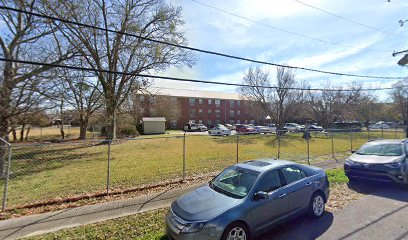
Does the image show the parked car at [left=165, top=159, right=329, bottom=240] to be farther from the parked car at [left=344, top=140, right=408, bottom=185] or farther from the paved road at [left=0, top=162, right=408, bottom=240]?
the parked car at [left=344, top=140, right=408, bottom=185]

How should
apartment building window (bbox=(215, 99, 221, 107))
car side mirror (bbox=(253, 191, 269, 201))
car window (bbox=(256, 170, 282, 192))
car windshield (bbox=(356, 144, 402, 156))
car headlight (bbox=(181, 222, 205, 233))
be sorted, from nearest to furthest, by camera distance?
1. car headlight (bbox=(181, 222, 205, 233))
2. car side mirror (bbox=(253, 191, 269, 201))
3. car window (bbox=(256, 170, 282, 192))
4. car windshield (bbox=(356, 144, 402, 156))
5. apartment building window (bbox=(215, 99, 221, 107))

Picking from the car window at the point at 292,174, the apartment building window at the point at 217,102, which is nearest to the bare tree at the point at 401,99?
the apartment building window at the point at 217,102

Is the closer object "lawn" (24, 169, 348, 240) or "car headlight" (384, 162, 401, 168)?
"lawn" (24, 169, 348, 240)

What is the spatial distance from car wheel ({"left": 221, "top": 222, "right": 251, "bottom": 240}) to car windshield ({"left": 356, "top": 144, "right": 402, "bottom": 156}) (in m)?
7.20

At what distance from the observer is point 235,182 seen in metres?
4.72

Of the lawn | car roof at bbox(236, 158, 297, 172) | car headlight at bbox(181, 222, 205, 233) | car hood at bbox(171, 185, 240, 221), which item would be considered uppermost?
car roof at bbox(236, 158, 297, 172)

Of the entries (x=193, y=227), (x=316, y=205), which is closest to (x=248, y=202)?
(x=193, y=227)

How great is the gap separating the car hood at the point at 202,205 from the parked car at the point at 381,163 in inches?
236

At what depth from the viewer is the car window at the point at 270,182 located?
14.5ft

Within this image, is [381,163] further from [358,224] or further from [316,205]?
[316,205]

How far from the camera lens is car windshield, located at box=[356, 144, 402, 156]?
315 inches

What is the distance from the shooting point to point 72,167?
1164 centimetres

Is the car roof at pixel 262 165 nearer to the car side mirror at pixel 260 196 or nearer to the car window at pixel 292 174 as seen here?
the car window at pixel 292 174

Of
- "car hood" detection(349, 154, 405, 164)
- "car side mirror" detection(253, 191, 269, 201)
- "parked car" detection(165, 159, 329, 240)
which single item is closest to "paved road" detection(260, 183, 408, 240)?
"parked car" detection(165, 159, 329, 240)
